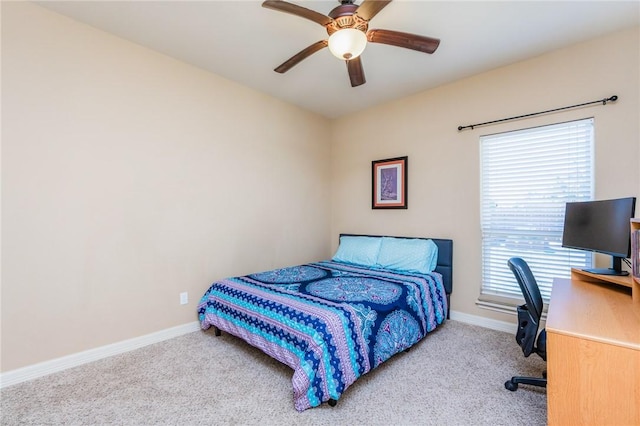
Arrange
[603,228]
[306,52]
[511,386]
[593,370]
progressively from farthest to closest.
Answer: [306,52] → [603,228] → [511,386] → [593,370]

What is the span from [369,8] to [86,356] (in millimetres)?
3213

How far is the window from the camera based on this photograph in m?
2.55

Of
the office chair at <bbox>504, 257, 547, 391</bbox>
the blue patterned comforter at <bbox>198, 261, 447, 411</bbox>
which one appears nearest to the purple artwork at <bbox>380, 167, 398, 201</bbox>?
the blue patterned comforter at <bbox>198, 261, 447, 411</bbox>

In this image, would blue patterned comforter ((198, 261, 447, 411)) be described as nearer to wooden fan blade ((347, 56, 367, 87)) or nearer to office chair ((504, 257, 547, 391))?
office chair ((504, 257, 547, 391))

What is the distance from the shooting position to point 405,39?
6.58ft

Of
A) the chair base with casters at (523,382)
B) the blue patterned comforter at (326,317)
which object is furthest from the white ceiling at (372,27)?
the chair base with casters at (523,382)

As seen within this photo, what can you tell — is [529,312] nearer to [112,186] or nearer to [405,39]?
[405,39]

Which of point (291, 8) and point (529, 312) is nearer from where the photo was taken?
point (291, 8)

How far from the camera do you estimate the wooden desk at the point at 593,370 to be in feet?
3.63

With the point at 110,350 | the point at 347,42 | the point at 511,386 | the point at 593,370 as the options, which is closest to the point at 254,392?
the point at 110,350

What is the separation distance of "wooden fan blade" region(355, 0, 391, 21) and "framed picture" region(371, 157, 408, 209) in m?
2.07

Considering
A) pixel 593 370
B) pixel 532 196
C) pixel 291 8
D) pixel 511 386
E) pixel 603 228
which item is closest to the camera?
pixel 593 370

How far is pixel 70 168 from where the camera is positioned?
2.26m

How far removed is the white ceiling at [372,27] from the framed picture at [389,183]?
993 mm
